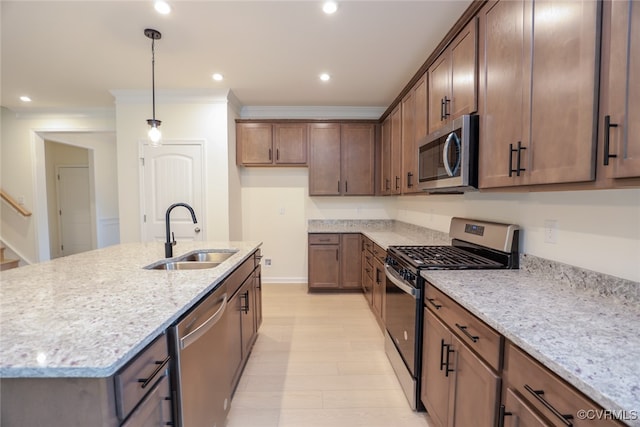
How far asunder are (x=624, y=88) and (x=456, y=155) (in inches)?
34.2

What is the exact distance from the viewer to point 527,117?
4.04 ft

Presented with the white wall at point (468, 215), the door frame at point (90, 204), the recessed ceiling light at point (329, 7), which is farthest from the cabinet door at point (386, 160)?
the door frame at point (90, 204)

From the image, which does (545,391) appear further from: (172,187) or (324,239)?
(172,187)

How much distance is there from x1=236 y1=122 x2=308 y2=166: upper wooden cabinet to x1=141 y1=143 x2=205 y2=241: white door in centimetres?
62

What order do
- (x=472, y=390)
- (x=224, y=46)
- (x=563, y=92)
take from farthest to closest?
1. (x=224, y=46)
2. (x=472, y=390)
3. (x=563, y=92)

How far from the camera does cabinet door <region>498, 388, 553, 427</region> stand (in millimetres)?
828

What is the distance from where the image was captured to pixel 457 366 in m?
1.29

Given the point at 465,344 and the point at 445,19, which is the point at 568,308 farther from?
the point at 445,19

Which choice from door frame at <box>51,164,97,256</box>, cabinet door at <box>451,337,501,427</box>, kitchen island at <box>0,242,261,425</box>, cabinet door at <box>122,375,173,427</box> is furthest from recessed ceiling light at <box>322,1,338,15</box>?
door frame at <box>51,164,97,256</box>

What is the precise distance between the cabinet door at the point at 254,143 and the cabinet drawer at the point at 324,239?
122 centimetres

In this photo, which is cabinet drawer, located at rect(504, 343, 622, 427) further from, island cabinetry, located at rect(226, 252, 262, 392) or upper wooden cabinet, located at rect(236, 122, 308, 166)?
upper wooden cabinet, located at rect(236, 122, 308, 166)

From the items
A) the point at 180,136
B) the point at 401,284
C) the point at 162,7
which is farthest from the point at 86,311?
the point at 180,136

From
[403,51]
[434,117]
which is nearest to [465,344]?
[434,117]

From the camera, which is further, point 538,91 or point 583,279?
point 583,279
